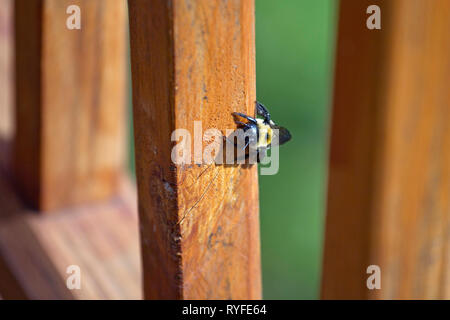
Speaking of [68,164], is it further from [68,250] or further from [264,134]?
[264,134]

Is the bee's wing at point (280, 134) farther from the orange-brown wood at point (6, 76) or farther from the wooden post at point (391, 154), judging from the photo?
the orange-brown wood at point (6, 76)

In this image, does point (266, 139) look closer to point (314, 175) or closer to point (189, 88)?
point (189, 88)

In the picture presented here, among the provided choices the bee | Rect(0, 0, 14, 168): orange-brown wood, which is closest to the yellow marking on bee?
the bee

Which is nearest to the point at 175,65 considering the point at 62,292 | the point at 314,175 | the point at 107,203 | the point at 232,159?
the point at 232,159

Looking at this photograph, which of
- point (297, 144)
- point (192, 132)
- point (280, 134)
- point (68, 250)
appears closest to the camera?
point (192, 132)

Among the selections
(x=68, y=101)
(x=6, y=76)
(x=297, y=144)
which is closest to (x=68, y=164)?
(x=68, y=101)
